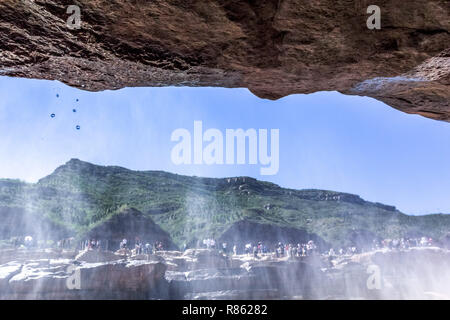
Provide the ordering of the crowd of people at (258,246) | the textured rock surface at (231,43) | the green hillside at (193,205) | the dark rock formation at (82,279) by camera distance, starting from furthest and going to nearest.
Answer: the green hillside at (193,205)
the crowd of people at (258,246)
the dark rock formation at (82,279)
the textured rock surface at (231,43)

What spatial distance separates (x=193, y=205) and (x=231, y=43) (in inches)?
1298

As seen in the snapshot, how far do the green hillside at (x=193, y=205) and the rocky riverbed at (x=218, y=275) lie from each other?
7450mm

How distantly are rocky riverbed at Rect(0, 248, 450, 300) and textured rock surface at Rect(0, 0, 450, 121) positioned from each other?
1329 centimetres

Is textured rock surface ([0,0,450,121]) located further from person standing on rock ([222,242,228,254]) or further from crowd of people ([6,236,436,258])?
person standing on rock ([222,242,228,254])

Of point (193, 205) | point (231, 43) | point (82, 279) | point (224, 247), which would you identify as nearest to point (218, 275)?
point (224, 247)

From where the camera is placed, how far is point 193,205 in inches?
1387

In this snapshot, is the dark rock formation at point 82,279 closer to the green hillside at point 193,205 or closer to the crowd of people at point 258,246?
the crowd of people at point 258,246

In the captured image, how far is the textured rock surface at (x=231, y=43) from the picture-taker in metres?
2.52

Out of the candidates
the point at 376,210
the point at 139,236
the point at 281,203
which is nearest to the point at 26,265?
the point at 139,236

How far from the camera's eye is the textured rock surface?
2523 millimetres

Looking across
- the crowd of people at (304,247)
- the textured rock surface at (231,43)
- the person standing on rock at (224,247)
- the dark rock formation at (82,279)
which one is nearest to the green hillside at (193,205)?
the crowd of people at (304,247)

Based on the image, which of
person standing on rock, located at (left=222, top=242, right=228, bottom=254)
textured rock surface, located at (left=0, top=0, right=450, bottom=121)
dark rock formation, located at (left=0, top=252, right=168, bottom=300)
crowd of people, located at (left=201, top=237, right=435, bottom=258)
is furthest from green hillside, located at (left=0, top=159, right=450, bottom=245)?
textured rock surface, located at (left=0, top=0, right=450, bottom=121)

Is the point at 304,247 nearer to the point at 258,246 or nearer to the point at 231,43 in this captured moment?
the point at 258,246
